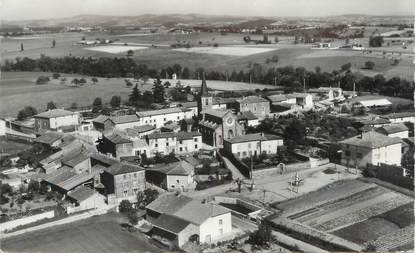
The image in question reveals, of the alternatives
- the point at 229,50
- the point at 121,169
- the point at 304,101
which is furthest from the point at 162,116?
the point at 229,50

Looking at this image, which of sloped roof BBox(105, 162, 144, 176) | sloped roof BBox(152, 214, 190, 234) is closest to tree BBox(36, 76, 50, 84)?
sloped roof BBox(105, 162, 144, 176)

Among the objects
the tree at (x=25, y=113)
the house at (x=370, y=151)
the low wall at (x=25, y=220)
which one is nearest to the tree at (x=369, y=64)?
the house at (x=370, y=151)

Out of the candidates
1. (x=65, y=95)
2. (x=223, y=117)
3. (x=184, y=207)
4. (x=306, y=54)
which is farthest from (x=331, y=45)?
(x=184, y=207)

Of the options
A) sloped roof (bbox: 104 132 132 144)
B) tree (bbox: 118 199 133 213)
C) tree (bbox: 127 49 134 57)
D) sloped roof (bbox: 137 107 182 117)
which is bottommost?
tree (bbox: 118 199 133 213)

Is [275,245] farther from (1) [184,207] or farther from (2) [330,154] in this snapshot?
(2) [330,154]

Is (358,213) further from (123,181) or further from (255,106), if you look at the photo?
(255,106)

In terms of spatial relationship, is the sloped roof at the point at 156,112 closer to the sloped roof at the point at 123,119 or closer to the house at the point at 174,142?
the sloped roof at the point at 123,119

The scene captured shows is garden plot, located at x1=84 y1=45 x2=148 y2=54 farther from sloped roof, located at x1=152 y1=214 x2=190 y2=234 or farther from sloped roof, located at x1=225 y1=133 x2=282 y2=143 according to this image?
sloped roof, located at x1=152 y1=214 x2=190 y2=234

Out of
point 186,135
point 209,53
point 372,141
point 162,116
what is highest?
point 209,53
